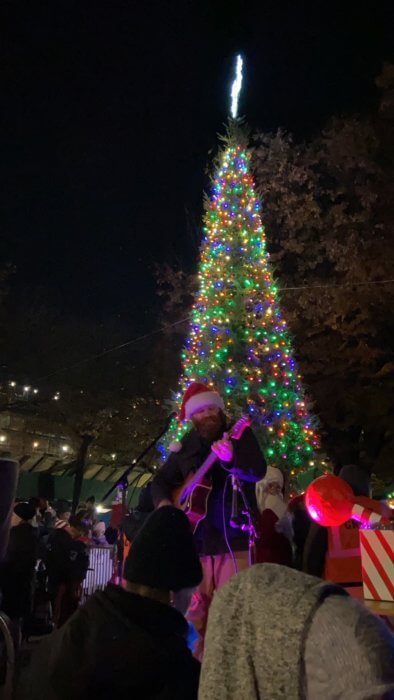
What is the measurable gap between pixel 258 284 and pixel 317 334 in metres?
5.23

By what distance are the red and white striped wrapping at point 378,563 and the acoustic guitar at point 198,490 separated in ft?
4.09

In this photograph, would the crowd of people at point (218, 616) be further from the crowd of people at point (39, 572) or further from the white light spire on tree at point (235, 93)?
the white light spire on tree at point (235, 93)

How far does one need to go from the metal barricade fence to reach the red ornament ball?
24.4ft

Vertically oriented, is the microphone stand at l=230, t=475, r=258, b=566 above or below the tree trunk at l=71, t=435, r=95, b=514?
below

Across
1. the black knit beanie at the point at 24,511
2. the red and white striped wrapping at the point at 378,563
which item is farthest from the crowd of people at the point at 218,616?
the black knit beanie at the point at 24,511

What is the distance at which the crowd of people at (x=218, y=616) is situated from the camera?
0.98 meters

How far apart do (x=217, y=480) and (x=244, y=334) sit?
829cm

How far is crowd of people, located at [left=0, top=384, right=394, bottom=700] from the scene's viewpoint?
98cm

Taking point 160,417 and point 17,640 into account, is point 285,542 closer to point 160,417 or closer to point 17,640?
point 17,640

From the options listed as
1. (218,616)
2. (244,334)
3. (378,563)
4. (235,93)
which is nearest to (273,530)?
(378,563)

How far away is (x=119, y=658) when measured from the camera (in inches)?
77.4

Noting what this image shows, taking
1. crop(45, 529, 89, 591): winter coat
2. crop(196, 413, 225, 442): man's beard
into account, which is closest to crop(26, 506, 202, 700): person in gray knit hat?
crop(196, 413, 225, 442): man's beard

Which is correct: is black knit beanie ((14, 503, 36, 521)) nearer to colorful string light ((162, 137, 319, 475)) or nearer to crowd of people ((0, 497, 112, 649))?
crowd of people ((0, 497, 112, 649))

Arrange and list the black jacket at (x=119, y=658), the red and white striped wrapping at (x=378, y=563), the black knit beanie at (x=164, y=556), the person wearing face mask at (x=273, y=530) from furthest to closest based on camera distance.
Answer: the person wearing face mask at (x=273, y=530), the red and white striped wrapping at (x=378, y=563), the black knit beanie at (x=164, y=556), the black jacket at (x=119, y=658)
